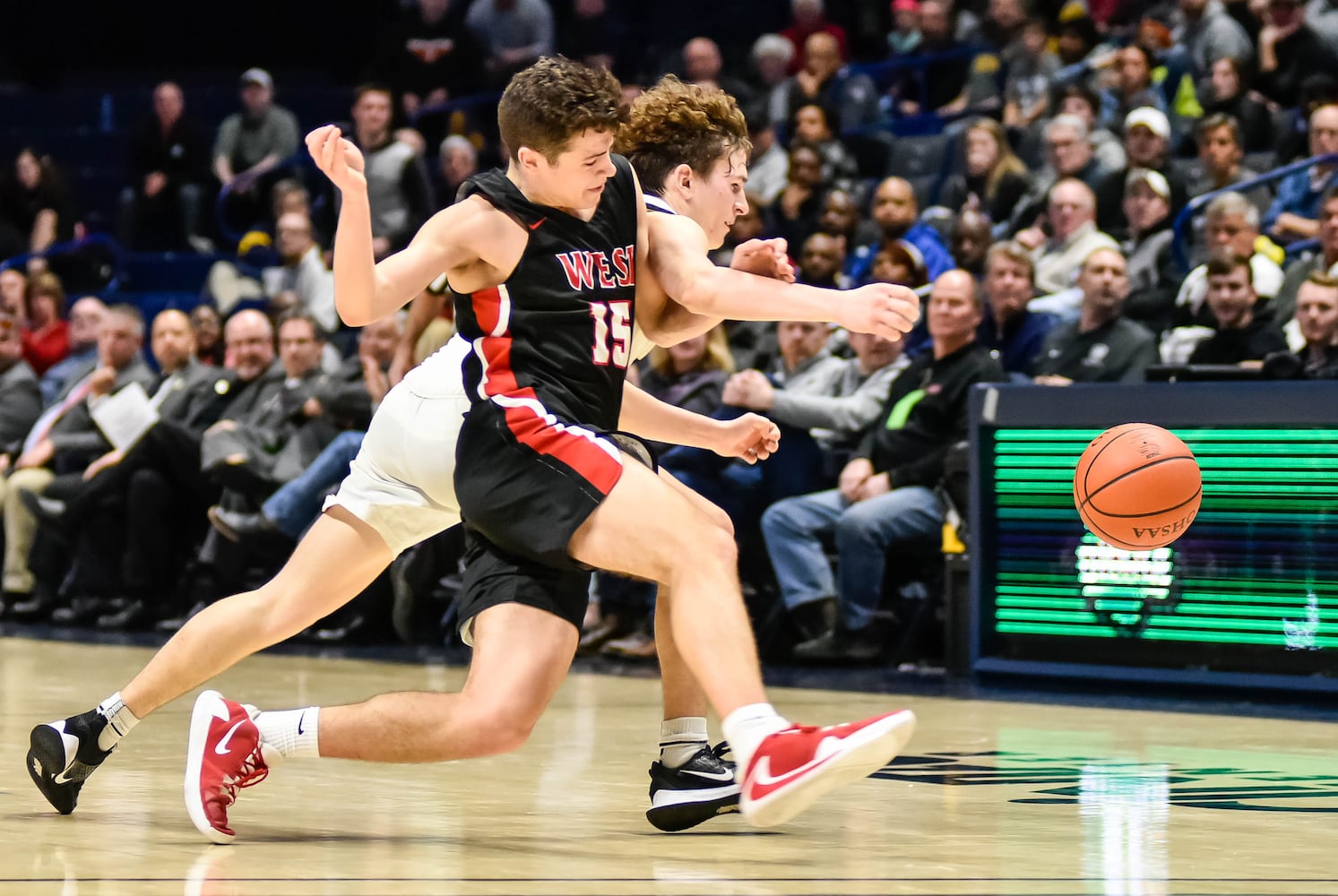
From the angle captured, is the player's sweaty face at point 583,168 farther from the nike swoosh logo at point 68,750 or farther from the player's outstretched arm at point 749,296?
the nike swoosh logo at point 68,750

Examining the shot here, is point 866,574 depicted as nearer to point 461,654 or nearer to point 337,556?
point 461,654

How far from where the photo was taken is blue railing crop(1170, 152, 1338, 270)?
10148mm

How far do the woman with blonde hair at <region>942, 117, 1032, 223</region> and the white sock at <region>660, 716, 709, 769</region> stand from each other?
24.7ft

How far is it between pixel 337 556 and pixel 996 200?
313 inches

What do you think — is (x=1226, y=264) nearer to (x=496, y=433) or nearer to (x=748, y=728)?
(x=496, y=433)

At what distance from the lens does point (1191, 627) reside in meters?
7.91

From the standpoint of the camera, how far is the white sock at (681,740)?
4.57 metres

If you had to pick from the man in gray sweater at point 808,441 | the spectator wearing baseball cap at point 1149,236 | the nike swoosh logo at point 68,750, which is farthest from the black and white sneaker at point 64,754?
the spectator wearing baseball cap at point 1149,236

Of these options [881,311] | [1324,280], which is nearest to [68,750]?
[881,311]

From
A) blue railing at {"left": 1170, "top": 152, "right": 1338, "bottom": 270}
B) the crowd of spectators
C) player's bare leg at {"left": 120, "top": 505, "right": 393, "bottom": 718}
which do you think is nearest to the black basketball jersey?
player's bare leg at {"left": 120, "top": 505, "right": 393, "bottom": 718}

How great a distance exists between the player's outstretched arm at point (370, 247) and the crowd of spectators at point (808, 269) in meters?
3.77

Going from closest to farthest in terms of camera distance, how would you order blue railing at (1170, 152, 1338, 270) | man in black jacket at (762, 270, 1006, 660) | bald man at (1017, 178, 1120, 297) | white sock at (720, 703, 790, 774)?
1. white sock at (720, 703, 790, 774)
2. man in black jacket at (762, 270, 1006, 660)
3. blue railing at (1170, 152, 1338, 270)
4. bald man at (1017, 178, 1120, 297)

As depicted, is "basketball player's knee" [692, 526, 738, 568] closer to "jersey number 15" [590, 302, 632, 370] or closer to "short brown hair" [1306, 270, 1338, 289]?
"jersey number 15" [590, 302, 632, 370]

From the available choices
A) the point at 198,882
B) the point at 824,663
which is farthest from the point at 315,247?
the point at 198,882
